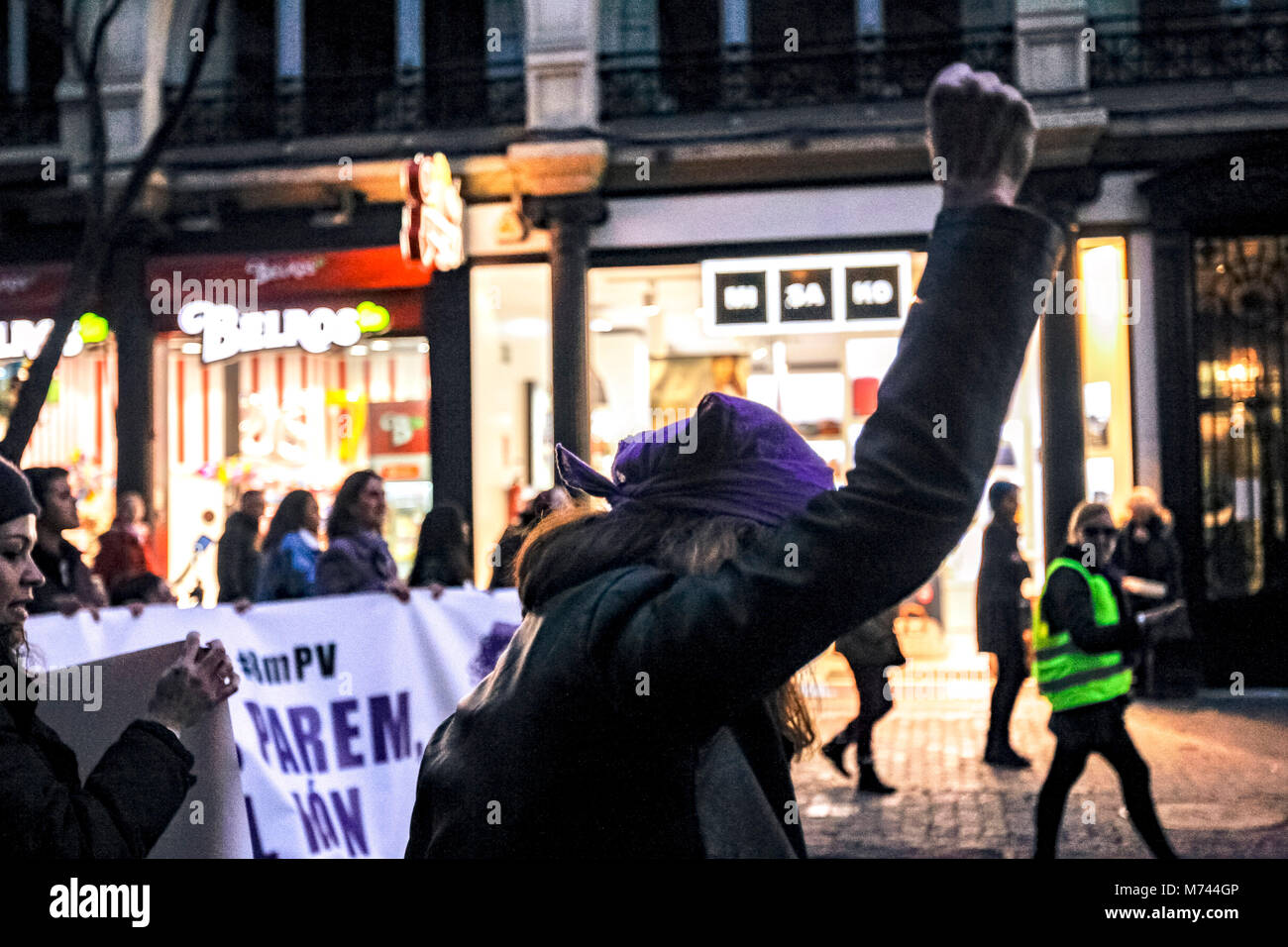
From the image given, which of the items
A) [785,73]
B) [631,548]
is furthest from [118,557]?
[785,73]

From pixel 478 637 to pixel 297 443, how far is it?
931 cm

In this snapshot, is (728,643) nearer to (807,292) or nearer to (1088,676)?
(1088,676)

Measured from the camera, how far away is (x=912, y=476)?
1222mm

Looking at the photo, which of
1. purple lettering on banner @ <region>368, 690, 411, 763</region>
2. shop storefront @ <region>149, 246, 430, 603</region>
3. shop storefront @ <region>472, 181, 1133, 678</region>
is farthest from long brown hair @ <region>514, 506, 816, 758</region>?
shop storefront @ <region>149, 246, 430, 603</region>

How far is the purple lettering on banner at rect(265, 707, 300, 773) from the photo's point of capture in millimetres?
5355

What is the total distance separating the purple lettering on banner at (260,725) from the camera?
5.36 metres

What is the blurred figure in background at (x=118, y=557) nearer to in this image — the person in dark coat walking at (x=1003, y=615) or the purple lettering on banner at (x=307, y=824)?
the purple lettering on banner at (x=307, y=824)

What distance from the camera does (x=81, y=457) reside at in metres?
15.0

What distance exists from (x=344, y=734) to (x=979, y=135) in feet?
15.3

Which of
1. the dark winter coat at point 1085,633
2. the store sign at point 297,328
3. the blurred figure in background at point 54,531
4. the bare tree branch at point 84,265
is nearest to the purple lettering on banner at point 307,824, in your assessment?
the blurred figure in background at point 54,531

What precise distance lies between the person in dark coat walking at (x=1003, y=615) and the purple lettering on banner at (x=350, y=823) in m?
5.13
